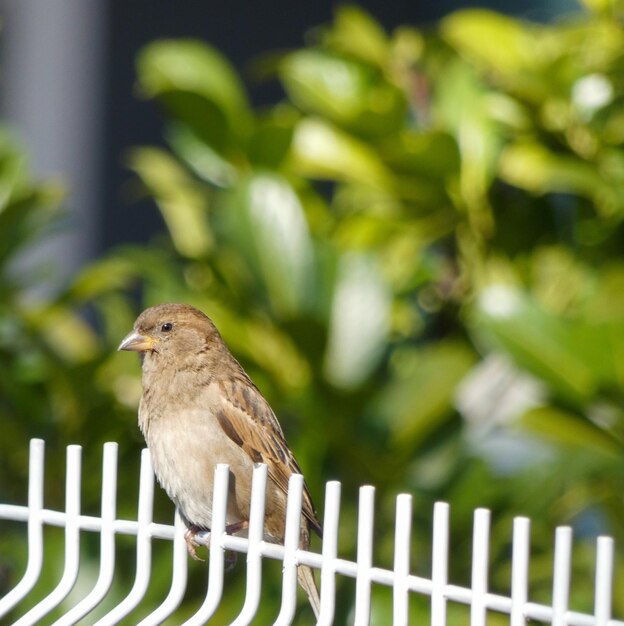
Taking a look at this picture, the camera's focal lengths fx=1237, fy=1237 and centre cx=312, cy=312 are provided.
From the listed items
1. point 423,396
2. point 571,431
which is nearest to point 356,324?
point 423,396

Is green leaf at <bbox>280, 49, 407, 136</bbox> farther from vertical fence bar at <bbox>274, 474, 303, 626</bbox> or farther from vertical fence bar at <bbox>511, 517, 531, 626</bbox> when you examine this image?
vertical fence bar at <bbox>511, 517, 531, 626</bbox>

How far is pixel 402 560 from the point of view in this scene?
1.63 metres

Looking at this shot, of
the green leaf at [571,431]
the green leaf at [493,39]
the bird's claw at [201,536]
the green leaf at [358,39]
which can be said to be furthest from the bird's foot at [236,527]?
the green leaf at [358,39]

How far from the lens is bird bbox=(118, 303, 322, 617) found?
8.08 feet

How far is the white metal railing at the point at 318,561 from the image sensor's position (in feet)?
4.93

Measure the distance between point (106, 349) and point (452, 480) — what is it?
1.17 metres

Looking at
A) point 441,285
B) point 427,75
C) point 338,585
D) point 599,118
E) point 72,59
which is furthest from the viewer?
point 72,59

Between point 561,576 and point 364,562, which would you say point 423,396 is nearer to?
point 364,562

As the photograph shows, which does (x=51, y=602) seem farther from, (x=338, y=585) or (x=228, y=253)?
(x=228, y=253)

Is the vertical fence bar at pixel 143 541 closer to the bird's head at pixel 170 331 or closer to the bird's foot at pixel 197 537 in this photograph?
the bird's foot at pixel 197 537

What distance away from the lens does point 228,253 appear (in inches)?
147

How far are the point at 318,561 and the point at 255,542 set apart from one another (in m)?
0.11

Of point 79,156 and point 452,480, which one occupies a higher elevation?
point 79,156

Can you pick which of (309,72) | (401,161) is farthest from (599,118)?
(309,72)
